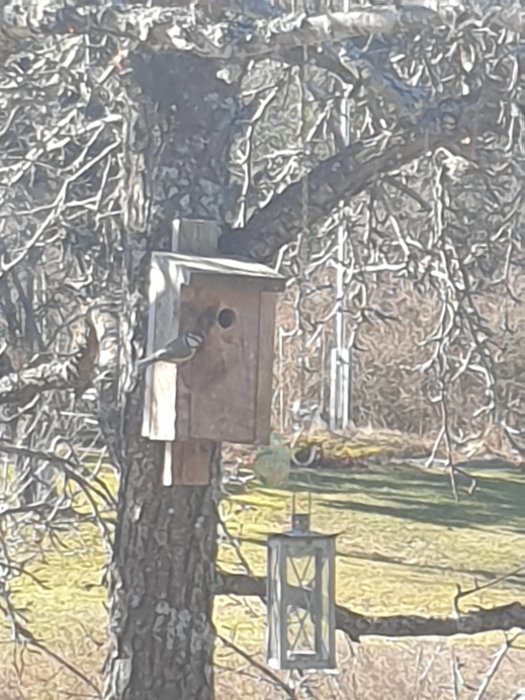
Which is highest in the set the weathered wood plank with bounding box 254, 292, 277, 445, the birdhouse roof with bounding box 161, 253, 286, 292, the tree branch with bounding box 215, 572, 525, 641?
the birdhouse roof with bounding box 161, 253, 286, 292

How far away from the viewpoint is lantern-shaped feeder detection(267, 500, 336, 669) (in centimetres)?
255

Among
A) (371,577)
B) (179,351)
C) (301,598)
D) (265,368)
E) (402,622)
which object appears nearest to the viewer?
(179,351)

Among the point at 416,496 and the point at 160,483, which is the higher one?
the point at 160,483

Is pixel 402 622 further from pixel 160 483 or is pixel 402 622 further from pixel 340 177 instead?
pixel 340 177

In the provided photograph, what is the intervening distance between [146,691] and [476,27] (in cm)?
140

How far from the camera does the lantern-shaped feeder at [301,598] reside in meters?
2.55

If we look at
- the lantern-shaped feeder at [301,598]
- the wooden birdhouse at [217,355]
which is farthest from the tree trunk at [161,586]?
the wooden birdhouse at [217,355]

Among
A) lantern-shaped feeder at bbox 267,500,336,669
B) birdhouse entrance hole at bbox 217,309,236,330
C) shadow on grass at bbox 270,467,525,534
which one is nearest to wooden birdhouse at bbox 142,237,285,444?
birdhouse entrance hole at bbox 217,309,236,330

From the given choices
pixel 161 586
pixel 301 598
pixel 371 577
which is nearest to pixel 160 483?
pixel 161 586

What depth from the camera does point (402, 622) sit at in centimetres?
348

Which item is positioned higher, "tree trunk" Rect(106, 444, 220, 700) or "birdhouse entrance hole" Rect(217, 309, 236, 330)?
"birdhouse entrance hole" Rect(217, 309, 236, 330)

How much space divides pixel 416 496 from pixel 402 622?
12.7 feet

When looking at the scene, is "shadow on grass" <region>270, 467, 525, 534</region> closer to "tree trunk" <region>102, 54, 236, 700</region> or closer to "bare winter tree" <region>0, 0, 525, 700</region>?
"bare winter tree" <region>0, 0, 525, 700</region>

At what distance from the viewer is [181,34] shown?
8.63 feet
